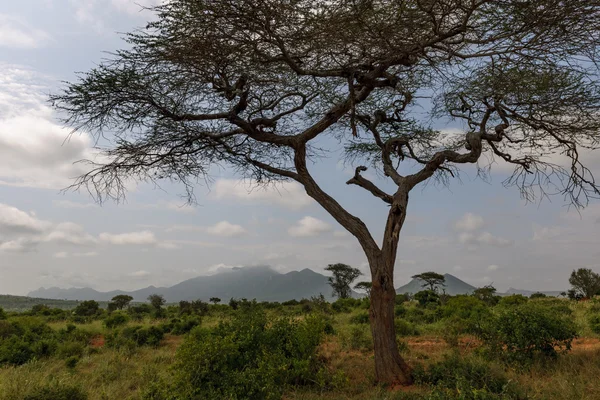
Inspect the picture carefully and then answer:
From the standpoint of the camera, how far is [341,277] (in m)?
39.1

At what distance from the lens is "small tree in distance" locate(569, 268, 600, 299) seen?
28.4 m

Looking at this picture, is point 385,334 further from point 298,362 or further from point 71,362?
point 71,362

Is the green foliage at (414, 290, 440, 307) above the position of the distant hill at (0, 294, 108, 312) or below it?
above

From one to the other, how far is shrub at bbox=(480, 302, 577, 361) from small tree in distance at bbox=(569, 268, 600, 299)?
23.7 metres

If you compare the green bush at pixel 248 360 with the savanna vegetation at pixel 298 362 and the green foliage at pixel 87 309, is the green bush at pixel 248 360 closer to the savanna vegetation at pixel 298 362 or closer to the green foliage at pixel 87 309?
the savanna vegetation at pixel 298 362

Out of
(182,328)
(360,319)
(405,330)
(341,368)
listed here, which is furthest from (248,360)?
(360,319)

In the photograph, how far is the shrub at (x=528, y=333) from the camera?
8.30 metres

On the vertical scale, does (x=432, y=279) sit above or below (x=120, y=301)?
above

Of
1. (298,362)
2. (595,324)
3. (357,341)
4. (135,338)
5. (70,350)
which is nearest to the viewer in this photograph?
(298,362)

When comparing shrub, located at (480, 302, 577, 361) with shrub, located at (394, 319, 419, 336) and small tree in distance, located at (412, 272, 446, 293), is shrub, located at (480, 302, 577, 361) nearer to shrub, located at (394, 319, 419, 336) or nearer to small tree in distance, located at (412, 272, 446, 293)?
shrub, located at (394, 319, 419, 336)

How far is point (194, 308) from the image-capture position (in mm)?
25047

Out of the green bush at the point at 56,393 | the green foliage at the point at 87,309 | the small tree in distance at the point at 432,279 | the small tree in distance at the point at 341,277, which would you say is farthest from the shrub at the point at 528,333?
the small tree in distance at the point at 341,277

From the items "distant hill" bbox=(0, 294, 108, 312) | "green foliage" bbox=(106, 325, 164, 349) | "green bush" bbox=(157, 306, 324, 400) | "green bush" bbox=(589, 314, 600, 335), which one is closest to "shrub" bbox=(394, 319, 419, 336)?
"green bush" bbox=(589, 314, 600, 335)

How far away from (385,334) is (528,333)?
3108mm
